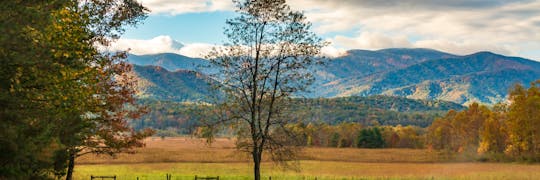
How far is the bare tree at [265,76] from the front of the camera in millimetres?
30906

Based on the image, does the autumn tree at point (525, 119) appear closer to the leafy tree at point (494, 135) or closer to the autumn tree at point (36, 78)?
the leafy tree at point (494, 135)

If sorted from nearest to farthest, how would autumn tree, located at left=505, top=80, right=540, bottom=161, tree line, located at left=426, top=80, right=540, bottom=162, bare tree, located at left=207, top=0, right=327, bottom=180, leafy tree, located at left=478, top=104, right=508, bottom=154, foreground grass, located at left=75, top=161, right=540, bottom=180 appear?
bare tree, located at left=207, top=0, right=327, bottom=180 → foreground grass, located at left=75, top=161, right=540, bottom=180 → autumn tree, located at left=505, top=80, right=540, bottom=161 → tree line, located at left=426, top=80, right=540, bottom=162 → leafy tree, located at left=478, top=104, right=508, bottom=154

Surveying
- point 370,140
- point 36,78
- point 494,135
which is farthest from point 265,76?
point 370,140

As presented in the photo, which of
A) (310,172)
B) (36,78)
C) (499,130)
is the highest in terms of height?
(36,78)

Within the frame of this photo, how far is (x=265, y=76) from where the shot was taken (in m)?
31.0

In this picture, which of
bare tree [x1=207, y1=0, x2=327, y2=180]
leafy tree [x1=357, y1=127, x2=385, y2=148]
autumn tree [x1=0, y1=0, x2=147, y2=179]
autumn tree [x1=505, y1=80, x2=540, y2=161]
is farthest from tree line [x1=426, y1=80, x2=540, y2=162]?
autumn tree [x1=0, y1=0, x2=147, y2=179]

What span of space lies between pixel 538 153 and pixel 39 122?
84.7 metres

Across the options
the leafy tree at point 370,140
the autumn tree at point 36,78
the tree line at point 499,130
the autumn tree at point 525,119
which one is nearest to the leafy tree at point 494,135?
the tree line at point 499,130

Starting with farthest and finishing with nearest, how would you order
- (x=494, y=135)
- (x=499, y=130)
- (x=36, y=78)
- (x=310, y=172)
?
(x=499, y=130), (x=494, y=135), (x=310, y=172), (x=36, y=78)

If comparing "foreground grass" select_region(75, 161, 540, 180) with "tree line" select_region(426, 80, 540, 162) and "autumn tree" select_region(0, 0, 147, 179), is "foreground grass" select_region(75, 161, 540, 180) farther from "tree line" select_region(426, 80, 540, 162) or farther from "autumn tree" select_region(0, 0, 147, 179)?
"autumn tree" select_region(0, 0, 147, 179)

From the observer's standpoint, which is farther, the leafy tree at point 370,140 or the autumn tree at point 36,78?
the leafy tree at point 370,140

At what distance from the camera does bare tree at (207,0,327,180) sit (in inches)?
1217

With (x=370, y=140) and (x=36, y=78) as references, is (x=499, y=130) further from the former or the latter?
(x=36, y=78)

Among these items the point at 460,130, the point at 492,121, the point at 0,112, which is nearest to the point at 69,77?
the point at 0,112
